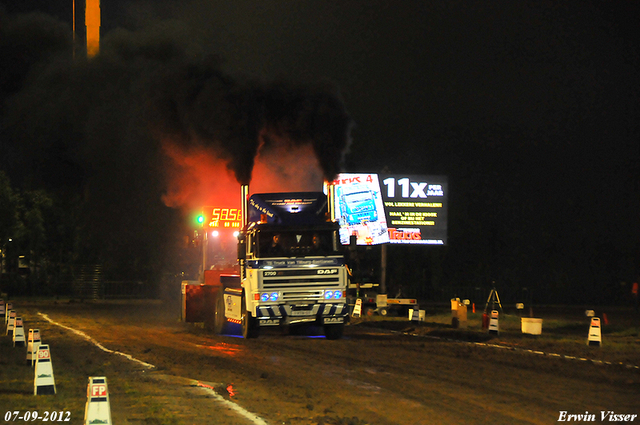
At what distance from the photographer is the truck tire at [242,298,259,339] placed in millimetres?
17884

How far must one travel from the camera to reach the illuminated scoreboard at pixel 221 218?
2152 cm

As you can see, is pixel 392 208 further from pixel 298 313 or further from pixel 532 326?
pixel 298 313

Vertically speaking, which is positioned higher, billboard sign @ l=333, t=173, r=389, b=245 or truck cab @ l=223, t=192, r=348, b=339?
billboard sign @ l=333, t=173, r=389, b=245

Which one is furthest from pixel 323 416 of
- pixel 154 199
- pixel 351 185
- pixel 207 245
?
pixel 154 199

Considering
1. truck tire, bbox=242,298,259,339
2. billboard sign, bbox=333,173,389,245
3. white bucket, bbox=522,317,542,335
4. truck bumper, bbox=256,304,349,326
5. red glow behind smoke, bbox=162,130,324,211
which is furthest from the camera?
billboard sign, bbox=333,173,389,245

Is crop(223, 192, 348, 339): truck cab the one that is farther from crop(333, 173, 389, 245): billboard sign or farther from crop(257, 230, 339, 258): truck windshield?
crop(333, 173, 389, 245): billboard sign

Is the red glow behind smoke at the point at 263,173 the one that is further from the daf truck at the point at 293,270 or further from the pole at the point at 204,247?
the daf truck at the point at 293,270

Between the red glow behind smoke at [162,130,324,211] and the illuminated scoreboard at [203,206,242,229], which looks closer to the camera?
the illuminated scoreboard at [203,206,242,229]

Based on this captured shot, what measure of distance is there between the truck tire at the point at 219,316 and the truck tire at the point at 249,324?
198 cm

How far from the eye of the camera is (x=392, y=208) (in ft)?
122

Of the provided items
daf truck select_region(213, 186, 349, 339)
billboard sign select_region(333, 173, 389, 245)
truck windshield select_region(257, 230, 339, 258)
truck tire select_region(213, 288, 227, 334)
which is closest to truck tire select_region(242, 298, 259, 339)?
daf truck select_region(213, 186, 349, 339)

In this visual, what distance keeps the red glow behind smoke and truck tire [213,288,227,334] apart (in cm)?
436

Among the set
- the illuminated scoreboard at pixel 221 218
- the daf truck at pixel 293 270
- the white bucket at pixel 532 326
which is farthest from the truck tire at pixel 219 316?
the white bucket at pixel 532 326

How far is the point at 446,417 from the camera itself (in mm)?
8734
